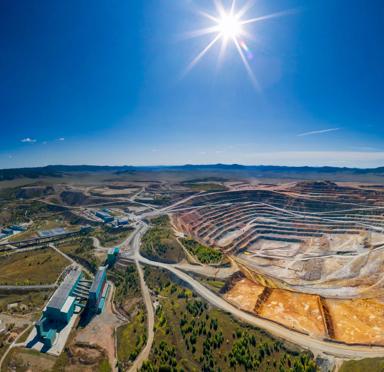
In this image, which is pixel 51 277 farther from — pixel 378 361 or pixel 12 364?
pixel 378 361

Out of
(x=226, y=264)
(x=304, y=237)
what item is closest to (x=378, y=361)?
(x=226, y=264)

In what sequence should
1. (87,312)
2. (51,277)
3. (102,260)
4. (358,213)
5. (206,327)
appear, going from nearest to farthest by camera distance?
(206,327) < (87,312) < (51,277) < (102,260) < (358,213)

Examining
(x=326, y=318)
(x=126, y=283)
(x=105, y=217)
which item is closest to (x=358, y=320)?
(x=326, y=318)

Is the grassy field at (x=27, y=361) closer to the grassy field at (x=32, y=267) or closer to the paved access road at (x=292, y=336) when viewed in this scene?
the grassy field at (x=32, y=267)

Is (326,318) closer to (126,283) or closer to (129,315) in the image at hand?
(129,315)

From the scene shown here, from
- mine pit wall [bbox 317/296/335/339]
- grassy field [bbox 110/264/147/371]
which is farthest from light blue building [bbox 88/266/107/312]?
mine pit wall [bbox 317/296/335/339]

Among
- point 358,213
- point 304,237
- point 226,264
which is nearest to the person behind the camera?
point 226,264

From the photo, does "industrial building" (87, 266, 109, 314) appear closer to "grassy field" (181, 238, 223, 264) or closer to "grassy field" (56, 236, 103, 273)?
"grassy field" (56, 236, 103, 273)
